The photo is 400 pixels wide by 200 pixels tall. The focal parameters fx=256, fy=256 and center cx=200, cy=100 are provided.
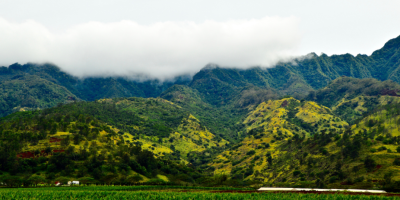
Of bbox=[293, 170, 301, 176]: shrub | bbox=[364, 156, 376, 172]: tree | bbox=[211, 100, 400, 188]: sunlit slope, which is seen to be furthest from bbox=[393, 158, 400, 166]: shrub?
bbox=[293, 170, 301, 176]: shrub

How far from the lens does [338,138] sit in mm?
180000

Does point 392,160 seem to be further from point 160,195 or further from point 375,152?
point 160,195

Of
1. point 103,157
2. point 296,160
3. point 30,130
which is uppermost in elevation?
point 30,130

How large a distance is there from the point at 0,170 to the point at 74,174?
1498 inches

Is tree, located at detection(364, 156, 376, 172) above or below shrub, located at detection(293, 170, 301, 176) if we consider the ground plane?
above

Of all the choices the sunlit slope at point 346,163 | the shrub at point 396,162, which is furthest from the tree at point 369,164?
the shrub at point 396,162

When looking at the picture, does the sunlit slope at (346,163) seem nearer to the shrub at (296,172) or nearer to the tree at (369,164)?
the tree at (369,164)

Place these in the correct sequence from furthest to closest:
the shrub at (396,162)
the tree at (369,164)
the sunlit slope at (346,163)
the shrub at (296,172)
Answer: the shrub at (296,172), the tree at (369,164), the sunlit slope at (346,163), the shrub at (396,162)

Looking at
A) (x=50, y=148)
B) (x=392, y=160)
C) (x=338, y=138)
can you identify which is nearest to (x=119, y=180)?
(x=50, y=148)

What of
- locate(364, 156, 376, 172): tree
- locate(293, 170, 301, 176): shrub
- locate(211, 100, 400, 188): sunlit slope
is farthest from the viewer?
locate(293, 170, 301, 176): shrub

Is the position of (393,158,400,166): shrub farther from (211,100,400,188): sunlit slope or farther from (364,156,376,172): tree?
(364,156,376,172): tree

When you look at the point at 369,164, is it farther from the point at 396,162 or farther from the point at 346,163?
the point at 346,163

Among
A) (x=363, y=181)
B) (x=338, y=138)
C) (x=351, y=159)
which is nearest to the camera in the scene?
(x=363, y=181)

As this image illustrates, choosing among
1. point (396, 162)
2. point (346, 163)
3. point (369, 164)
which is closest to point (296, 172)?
point (346, 163)
